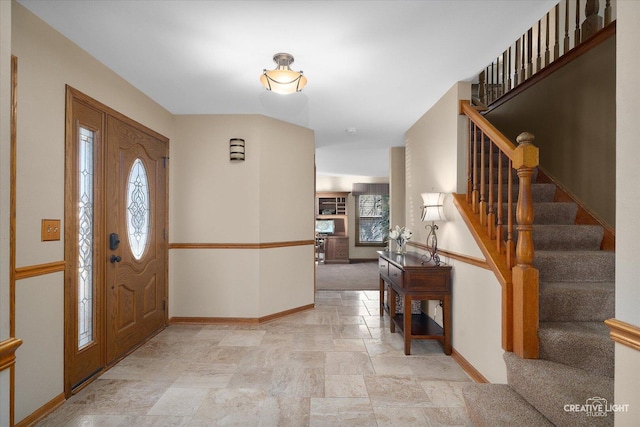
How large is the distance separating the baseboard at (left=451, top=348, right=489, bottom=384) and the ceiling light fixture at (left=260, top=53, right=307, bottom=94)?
2625mm

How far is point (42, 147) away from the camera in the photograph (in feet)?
7.29

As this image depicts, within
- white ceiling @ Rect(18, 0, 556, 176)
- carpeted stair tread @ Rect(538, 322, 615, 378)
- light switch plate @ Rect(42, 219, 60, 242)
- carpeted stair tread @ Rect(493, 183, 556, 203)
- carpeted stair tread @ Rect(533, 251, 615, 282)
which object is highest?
white ceiling @ Rect(18, 0, 556, 176)

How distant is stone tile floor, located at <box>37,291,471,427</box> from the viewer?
223cm

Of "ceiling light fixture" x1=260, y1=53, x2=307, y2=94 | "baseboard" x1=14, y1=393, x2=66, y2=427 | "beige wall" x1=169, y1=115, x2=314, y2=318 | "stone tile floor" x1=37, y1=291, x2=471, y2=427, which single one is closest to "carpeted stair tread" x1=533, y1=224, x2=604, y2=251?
"stone tile floor" x1=37, y1=291, x2=471, y2=427

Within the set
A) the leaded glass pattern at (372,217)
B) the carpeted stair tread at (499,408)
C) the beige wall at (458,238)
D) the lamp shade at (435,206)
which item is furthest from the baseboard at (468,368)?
the leaded glass pattern at (372,217)

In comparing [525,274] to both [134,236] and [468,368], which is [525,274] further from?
[134,236]

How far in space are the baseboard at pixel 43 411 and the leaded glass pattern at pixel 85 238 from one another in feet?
1.22

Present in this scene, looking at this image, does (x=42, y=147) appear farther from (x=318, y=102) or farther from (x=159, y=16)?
(x=318, y=102)

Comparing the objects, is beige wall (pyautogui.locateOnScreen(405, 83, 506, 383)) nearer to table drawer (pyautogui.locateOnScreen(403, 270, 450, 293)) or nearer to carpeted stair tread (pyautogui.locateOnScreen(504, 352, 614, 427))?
table drawer (pyautogui.locateOnScreen(403, 270, 450, 293))

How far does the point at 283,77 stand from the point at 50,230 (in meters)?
1.91

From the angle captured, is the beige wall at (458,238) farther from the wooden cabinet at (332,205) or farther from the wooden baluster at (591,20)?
the wooden cabinet at (332,205)

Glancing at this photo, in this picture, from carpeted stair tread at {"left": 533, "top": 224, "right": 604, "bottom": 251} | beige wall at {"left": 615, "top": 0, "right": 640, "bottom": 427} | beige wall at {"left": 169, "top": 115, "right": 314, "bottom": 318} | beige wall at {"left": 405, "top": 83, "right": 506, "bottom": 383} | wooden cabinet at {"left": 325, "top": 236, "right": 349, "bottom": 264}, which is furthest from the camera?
wooden cabinet at {"left": 325, "top": 236, "right": 349, "bottom": 264}

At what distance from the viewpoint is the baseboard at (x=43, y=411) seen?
2.10m

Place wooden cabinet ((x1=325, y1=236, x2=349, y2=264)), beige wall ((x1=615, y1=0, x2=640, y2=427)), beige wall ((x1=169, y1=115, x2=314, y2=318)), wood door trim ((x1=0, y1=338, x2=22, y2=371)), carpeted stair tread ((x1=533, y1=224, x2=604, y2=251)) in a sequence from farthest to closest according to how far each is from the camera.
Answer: wooden cabinet ((x1=325, y1=236, x2=349, y2=264)) → beige wall ((x1=169, y1=115, x2=314, y2=318)) → carpeted stair tread ((x1=533, y1=224, x2=604, y2=251)) → wood door trim ((x1=0, y1=338, x2=22, y2=371)) → beige wall ((x1=615, y1=0, x2=640, y2=427))
